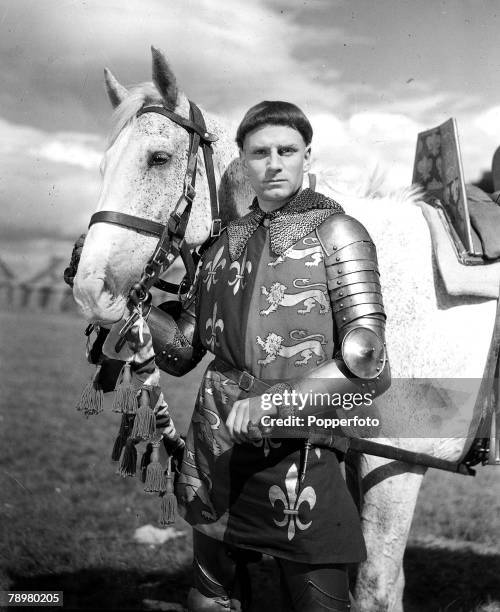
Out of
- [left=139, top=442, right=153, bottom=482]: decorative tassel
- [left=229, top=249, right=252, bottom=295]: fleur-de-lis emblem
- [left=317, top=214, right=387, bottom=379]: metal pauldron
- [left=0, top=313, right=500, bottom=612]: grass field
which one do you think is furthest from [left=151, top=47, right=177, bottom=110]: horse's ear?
[left=0, top=313, right=500, bottom=612]: grass field

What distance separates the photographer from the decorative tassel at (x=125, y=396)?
1.93 metres

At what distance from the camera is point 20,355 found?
33.7 feet

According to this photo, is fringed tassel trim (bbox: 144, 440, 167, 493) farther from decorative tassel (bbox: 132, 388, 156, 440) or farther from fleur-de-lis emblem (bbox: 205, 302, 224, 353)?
fleur-de-lis emblem (bbox: 205, 302, 224, 353)

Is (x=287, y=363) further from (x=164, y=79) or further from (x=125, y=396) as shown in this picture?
(x=164, y=79)

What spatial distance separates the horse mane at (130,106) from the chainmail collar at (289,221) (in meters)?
0.61

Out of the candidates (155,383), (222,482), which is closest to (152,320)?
(155,383)

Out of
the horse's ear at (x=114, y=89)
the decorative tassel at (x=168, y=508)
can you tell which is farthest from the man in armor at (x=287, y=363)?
the horse's ear at (x=114, y=89)

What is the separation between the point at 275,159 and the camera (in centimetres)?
163

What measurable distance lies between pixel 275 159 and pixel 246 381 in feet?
1.94

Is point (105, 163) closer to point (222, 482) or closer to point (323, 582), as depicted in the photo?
point (222, 482)

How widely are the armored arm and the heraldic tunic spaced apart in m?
0.05

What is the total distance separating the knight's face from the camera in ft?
5.39

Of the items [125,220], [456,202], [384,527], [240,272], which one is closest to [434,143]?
[456,202]

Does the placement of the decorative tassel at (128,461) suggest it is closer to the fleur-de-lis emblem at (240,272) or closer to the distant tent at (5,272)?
the fleur-de-lis emblem at (240,272)
